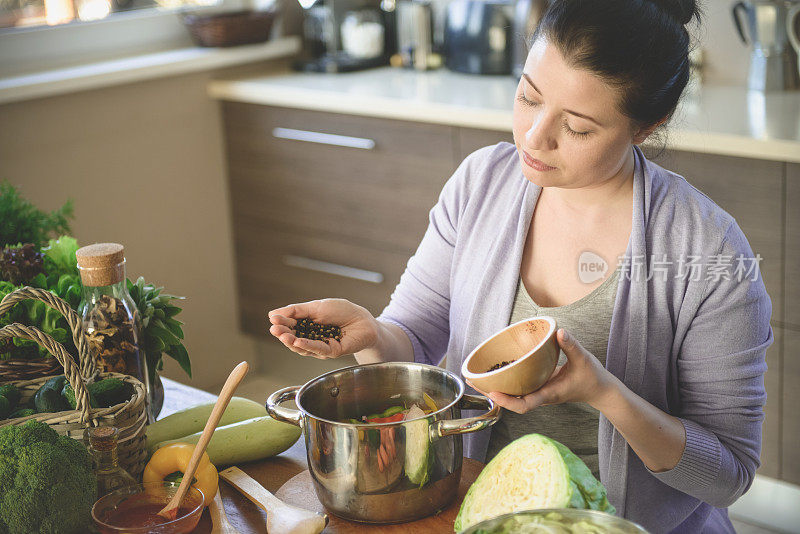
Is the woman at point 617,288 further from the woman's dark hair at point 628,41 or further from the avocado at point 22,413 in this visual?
the avocado at point 22,413

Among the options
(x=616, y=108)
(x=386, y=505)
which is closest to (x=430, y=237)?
(x=616, y=108)

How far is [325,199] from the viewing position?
9.20 feet

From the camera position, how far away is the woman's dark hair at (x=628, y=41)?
1123 mm

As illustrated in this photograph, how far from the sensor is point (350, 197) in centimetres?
274

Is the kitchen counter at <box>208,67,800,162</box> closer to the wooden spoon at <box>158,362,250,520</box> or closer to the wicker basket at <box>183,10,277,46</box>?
the wicker basket at <box>183,10,277,46</box>

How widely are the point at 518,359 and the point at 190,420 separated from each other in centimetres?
42

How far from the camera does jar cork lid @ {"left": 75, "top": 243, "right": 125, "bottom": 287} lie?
106 cm

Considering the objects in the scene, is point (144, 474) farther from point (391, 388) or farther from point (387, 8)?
point (387, 8)

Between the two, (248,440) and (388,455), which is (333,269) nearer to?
(248,440)

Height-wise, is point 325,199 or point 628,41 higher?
point 628,41

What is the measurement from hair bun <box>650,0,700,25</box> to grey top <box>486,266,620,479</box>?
13.6 inches

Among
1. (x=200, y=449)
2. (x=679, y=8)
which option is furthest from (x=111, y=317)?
(x=679, y=8)

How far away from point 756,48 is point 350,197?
1.22 metres

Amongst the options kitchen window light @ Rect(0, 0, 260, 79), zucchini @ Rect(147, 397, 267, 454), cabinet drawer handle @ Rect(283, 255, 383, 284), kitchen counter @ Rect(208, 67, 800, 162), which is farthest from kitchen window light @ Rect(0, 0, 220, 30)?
zucchini @ Rect(147, 397, 267, 454)
